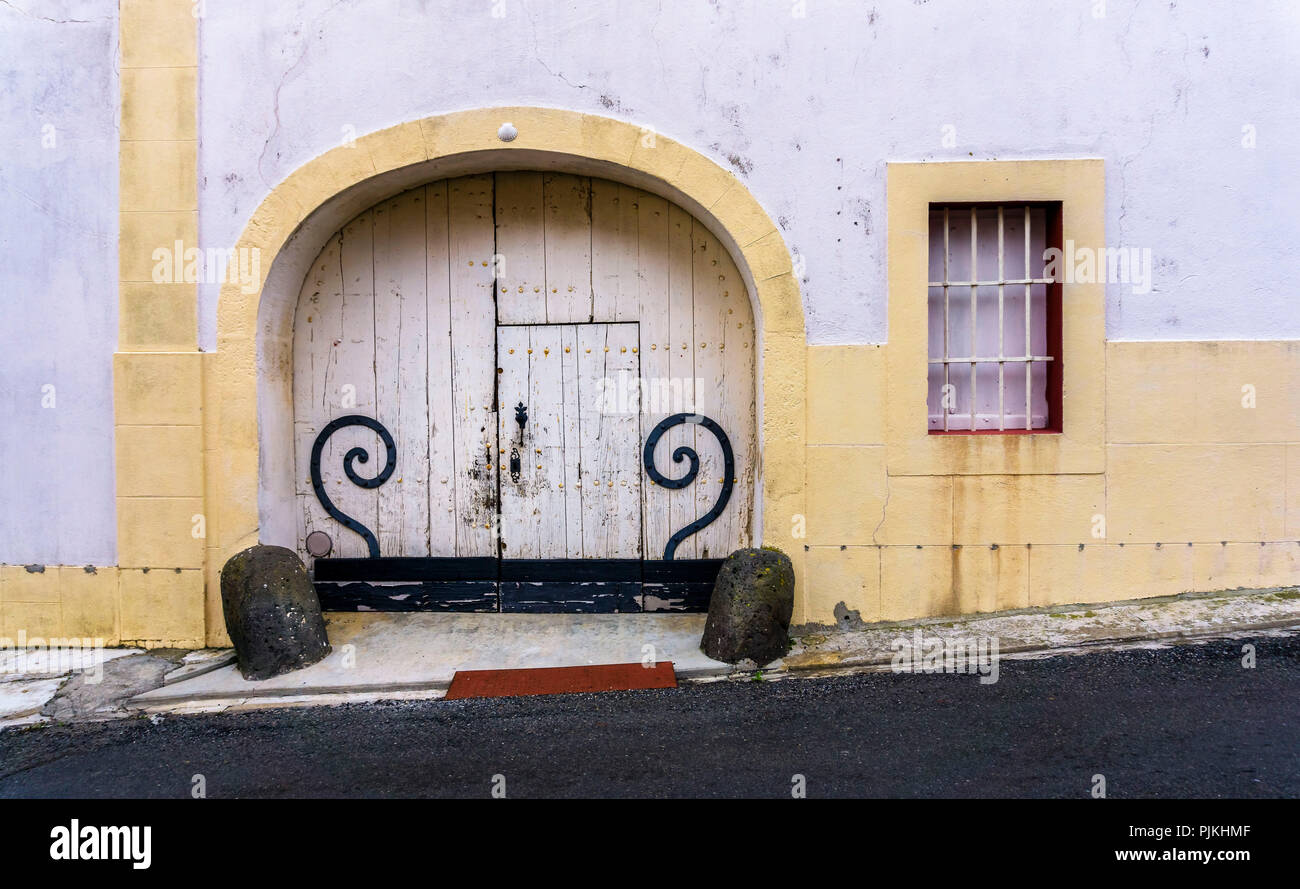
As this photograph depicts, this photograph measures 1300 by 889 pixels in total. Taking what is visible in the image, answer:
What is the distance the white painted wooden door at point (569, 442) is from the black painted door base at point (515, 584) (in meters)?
0.13

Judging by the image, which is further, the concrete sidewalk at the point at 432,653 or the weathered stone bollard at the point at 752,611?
the weathered stone bollard at the point at 752,611

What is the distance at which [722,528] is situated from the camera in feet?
16.3

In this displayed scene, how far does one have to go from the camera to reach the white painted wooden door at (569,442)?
494cm

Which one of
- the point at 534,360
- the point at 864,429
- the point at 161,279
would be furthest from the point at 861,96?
the point at 161,279

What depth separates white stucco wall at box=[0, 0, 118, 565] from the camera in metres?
4.52

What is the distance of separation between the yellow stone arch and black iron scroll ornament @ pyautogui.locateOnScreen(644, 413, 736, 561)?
41 centimetres

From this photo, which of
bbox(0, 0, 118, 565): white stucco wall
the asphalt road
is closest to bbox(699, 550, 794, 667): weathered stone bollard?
the asphalt road

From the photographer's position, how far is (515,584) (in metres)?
4.97

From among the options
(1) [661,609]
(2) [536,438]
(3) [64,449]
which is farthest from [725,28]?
(3) [64,449]

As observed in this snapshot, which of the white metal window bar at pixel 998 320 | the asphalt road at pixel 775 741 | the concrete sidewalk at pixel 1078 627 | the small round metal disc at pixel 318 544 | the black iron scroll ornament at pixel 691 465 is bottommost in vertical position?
the asphalt road at pixel 775 741

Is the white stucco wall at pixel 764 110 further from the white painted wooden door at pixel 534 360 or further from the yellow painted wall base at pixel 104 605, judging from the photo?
the white painted wooden door at pixel 534 360

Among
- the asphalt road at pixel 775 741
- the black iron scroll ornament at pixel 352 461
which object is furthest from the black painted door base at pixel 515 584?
the asphalt road at pixel 775 741
